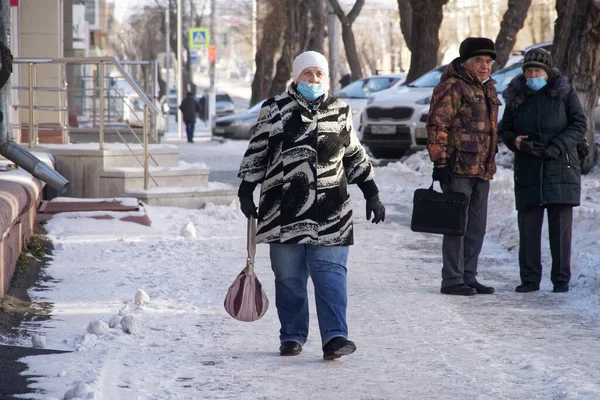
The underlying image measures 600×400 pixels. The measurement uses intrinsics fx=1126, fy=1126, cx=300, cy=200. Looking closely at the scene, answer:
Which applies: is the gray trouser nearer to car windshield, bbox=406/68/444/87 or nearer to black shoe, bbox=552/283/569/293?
black shoe, bbox=552/283/569/293

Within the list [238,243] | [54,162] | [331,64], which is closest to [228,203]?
[54,162]

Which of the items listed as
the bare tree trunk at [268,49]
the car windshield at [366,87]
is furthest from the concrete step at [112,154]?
the bare tree trunk at [268,49]

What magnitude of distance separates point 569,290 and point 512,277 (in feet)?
2.68

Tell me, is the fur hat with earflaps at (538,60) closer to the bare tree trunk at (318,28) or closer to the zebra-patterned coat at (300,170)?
the zebra-patterned coat at (300,170)

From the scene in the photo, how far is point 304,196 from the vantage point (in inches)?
238

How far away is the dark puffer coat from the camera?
8.27 m

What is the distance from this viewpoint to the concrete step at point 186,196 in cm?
1309

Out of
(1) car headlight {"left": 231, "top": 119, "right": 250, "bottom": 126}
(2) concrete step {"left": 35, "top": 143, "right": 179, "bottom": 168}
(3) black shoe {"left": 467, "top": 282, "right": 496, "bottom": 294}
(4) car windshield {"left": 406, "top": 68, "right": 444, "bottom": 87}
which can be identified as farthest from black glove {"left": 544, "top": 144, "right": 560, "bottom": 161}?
(1) car headlight {"left": 231, "top": 119, "right": 250, "bottom": 126}

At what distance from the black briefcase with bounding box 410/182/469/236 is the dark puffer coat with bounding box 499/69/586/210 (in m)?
0.63

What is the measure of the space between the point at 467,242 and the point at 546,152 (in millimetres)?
888

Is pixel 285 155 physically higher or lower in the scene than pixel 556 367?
higher

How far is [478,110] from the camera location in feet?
26.6

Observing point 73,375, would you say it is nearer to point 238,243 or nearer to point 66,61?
point 238,243

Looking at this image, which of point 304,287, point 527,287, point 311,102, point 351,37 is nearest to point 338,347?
point 304,287
